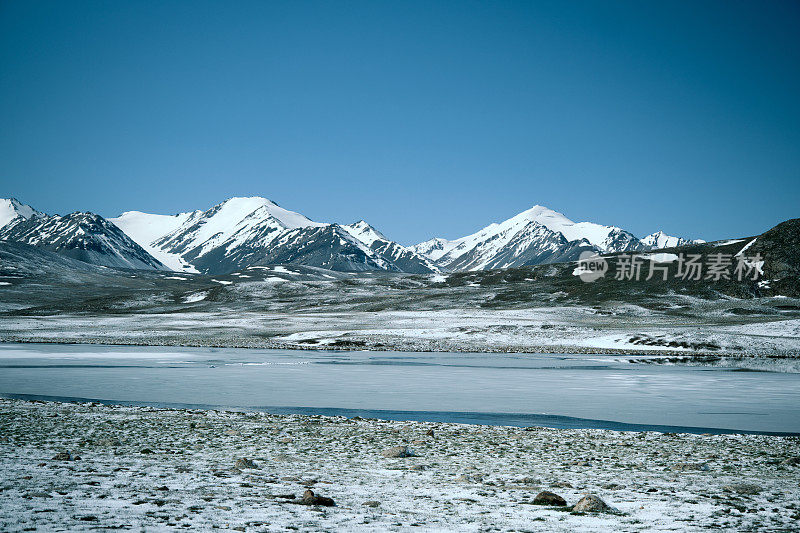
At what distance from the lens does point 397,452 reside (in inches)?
576

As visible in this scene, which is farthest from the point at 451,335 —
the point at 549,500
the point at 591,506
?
the point at 591,506

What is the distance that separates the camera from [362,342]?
2549 inches

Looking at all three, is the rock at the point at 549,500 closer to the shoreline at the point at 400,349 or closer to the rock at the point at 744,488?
the rock at the point at 744,488

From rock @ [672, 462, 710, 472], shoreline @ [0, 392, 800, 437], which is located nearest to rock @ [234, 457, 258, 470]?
shoreline @ [0, 392, 800, 437]

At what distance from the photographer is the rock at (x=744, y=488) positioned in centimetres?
1119

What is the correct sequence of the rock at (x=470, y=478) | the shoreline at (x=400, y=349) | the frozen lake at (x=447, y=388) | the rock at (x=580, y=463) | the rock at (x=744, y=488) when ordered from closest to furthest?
1. the rock at (x=744, y=488)
2. the rock at (x=470, y=478)
3. the rock at (x=580, y=463)
4. the frozen lake at (x=447, y=388)
5. the shoreline at (x=400, y=349)

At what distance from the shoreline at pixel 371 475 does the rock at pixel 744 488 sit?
0.11 feet

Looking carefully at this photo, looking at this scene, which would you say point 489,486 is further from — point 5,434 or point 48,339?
point 48,339

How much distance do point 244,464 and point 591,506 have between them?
23.9 feet

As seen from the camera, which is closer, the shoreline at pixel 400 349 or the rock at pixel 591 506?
the rock at pixel 591 506

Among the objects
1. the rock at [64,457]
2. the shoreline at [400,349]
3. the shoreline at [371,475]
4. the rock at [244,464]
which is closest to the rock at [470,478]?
the shoreline at [371,475]

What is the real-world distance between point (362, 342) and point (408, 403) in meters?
39.7

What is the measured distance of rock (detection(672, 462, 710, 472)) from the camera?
43.5 feet

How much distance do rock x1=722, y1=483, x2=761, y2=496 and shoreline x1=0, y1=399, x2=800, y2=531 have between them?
33 millimetres
